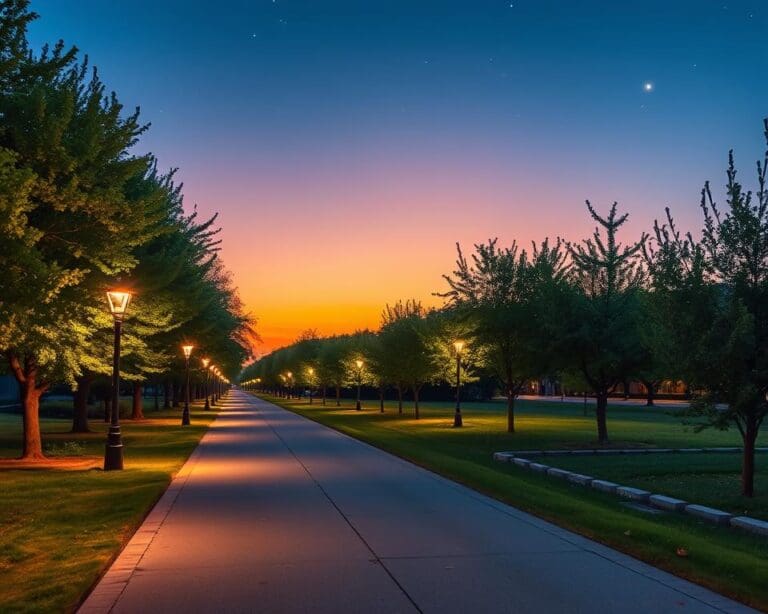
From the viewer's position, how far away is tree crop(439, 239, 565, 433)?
30641 mm

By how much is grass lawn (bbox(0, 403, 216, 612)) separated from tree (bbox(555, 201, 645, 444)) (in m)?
13.5

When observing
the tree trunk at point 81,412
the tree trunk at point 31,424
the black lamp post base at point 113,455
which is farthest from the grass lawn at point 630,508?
the tree trunk at point 81,412

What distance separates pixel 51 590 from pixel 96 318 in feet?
40.8

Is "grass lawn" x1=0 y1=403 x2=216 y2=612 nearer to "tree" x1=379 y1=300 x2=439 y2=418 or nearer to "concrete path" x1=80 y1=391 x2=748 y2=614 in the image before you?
"concrete path" x1=80 y1=391 x2=748 y2=614

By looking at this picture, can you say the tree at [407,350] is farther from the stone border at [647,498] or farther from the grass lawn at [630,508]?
the stone border at [647,498]

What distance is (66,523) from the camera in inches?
446

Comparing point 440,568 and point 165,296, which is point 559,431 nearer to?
point 165,296

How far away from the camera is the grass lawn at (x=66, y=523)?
7.55m

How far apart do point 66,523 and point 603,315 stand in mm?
19757

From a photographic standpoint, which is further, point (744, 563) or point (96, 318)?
point (96, 318)

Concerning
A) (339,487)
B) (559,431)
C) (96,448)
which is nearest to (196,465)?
(339,487)

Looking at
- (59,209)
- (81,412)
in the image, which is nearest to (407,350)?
(81,412)

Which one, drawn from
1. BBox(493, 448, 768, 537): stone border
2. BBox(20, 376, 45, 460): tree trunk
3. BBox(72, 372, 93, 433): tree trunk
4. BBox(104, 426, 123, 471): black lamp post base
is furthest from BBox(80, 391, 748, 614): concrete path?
BBox(72, 372, 93, 433): tree trunk

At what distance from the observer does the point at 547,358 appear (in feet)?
91.4
